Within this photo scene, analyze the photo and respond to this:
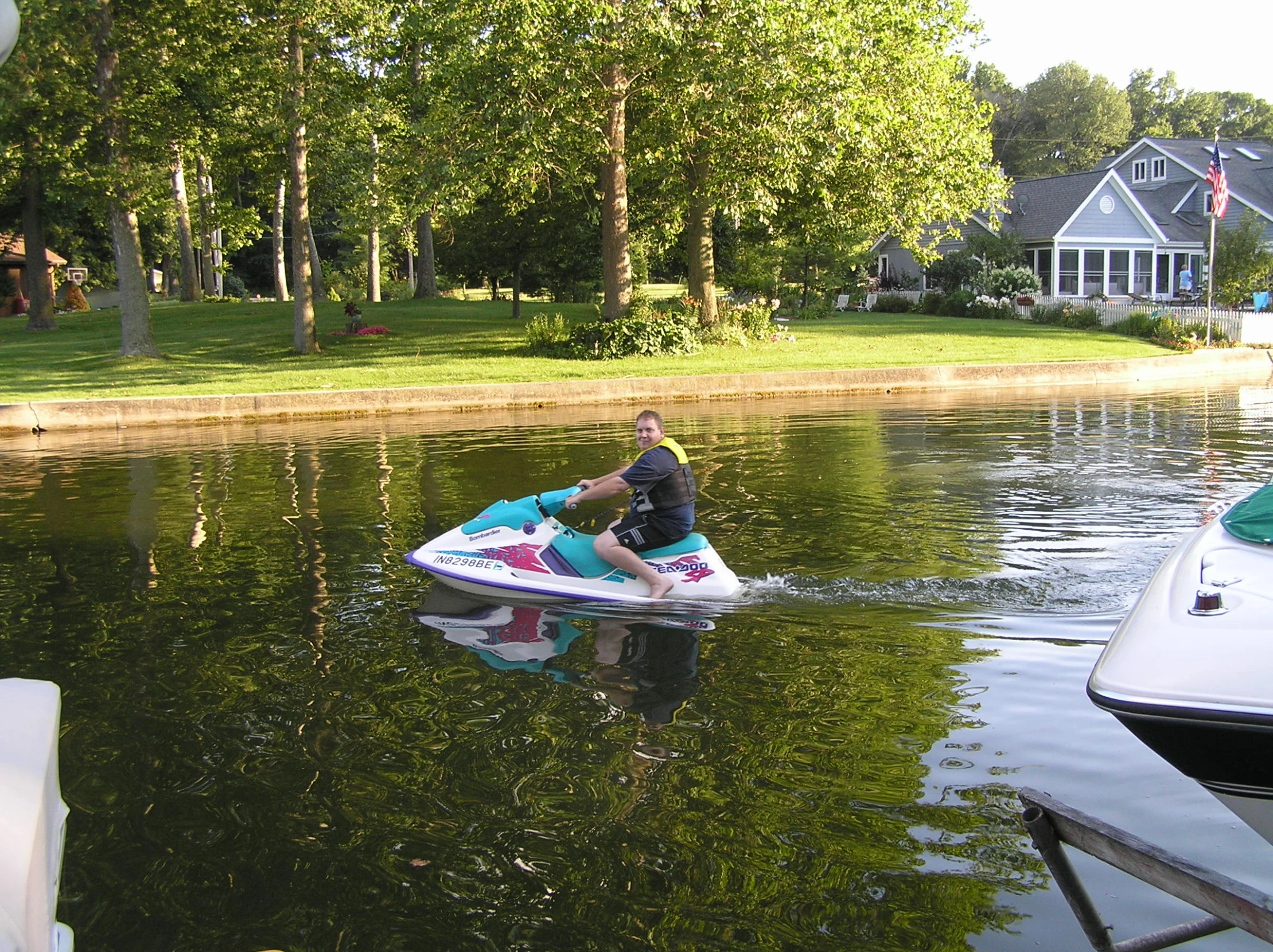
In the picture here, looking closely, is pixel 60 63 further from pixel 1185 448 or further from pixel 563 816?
pixel 563 816

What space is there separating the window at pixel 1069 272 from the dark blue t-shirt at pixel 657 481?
152ft

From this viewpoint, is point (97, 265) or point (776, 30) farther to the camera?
point (97, 265)

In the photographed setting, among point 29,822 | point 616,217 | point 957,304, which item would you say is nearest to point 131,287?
point 616,217

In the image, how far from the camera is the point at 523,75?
24.5m

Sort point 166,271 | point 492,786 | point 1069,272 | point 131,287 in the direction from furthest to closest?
point 166,271 → point 1069,272 → point 131,287 → point 492,786

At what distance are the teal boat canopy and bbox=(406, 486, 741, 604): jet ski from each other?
13.7ft

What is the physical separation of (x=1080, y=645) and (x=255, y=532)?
7.93 m

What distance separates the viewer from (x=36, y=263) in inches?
1617

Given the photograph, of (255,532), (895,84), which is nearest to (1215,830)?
(255,532)

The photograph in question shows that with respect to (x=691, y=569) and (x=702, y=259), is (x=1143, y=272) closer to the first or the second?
(x=702, y=259)

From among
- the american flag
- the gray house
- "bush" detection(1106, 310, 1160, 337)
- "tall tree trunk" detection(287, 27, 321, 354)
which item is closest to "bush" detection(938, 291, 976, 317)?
the gray house

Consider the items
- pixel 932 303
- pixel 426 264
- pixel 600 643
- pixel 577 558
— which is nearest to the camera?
pixel 600 643

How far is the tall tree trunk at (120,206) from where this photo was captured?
1078 inches

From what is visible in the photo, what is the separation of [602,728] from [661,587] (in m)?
2.48
